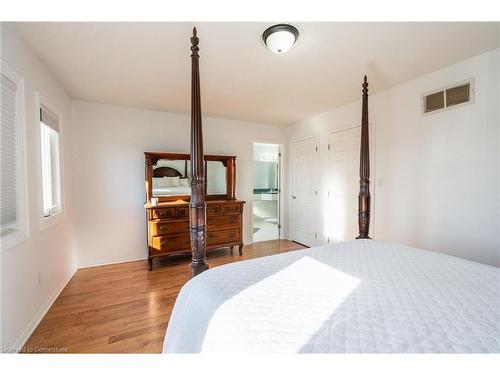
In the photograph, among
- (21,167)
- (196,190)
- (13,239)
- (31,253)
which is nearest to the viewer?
(196,190)

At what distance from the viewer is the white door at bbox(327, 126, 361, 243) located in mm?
3158

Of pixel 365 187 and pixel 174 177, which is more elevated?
pixel 174 177

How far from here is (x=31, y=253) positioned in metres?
1.85

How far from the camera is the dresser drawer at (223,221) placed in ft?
11.5

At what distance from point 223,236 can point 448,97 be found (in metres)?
3.15

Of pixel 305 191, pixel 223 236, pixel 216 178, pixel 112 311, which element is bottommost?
pixel 112 311

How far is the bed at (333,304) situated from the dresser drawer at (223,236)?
217 cm

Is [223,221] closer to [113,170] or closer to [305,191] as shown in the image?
[305,191]

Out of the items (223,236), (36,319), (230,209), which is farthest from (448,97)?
(36,319)

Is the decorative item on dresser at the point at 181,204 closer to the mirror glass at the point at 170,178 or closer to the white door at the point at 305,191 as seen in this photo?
the mirror glass at the point at 170,178

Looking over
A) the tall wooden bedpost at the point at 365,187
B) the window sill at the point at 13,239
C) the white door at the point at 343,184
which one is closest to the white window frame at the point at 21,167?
the window sill at the point at 13,239

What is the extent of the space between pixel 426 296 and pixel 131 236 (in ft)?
11.6

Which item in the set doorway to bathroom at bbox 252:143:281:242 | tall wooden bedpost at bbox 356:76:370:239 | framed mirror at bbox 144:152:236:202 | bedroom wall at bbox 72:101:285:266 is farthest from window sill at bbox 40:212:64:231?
doorway to bathroom at bbox 252:143:281:242
